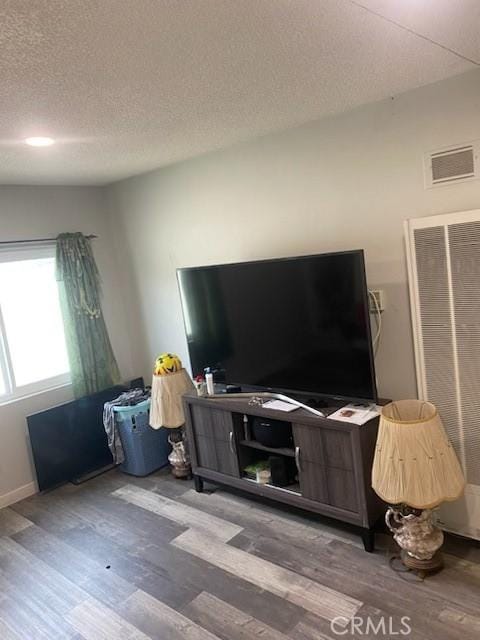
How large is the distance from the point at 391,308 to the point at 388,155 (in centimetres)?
80

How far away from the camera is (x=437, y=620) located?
2.04 meters

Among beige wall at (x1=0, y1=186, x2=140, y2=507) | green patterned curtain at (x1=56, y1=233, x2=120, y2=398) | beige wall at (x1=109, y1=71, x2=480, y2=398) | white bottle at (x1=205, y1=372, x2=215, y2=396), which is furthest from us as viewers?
green patterned curtain at (x1=56, y1=233, x2=120, y2=398)

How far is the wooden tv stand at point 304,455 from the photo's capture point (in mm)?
2514

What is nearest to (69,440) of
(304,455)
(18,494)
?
(18,494)

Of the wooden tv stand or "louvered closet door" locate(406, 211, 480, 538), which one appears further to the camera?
the wooden tv stand

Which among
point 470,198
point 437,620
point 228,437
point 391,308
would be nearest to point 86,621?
point 228,437

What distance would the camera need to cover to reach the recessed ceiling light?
2.50 m

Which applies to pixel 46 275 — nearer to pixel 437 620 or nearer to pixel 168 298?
pixel 168 298

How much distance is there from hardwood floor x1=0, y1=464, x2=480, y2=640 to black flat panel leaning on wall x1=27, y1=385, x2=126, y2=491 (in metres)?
0.45

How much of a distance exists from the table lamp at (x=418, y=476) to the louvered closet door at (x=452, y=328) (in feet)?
0.55

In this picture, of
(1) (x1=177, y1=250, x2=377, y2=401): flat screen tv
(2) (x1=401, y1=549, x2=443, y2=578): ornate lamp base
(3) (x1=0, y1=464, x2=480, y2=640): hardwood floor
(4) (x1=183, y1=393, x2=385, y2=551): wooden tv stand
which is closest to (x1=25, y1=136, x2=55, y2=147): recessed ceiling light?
(1) (x1=177, y1=250, x2=377, y2=401): flat screen tv

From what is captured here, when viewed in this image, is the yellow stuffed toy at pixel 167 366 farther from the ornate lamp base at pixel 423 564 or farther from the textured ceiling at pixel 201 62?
the ornate lamp base at pixel 423 564

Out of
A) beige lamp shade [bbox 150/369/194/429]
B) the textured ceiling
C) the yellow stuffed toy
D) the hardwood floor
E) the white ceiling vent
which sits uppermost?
the textured ceiling

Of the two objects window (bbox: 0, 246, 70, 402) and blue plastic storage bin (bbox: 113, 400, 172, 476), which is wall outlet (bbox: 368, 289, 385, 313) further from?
window (bbox: 0, 246, 70, 402)
